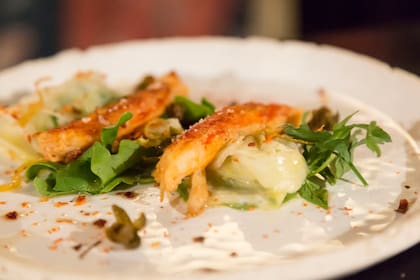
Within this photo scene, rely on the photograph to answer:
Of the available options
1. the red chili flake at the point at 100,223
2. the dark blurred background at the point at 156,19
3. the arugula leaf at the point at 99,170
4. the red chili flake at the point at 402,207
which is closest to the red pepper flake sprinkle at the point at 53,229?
the red chili flake at the point at 100,223

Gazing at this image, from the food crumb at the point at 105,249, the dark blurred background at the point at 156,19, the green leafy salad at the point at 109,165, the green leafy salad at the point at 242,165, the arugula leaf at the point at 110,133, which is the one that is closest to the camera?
the food crumb at the point at 105,249

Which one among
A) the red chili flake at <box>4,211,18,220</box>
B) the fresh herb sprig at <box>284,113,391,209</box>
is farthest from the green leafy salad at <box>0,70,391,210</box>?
the red chili flake at <box>4,211,18,220</box>

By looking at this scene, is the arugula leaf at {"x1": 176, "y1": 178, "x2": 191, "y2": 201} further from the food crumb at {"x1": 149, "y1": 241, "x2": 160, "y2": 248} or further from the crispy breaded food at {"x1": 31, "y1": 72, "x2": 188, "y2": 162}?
the crispy breaded food at {"x1": 31, "y1": 72, "x2": 188, "y2": 162}

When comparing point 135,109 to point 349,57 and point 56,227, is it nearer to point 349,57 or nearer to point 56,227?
point 56,227

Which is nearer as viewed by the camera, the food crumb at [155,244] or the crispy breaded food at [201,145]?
the food crumb at [155,244]

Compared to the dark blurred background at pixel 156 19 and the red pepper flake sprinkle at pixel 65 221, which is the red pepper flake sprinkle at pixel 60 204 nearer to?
the red pepper flake sprinkle at pixel 65 221

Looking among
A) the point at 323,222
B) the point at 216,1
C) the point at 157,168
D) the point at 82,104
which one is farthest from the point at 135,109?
the point at 216,1

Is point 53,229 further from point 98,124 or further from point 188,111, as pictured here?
point 188,111
